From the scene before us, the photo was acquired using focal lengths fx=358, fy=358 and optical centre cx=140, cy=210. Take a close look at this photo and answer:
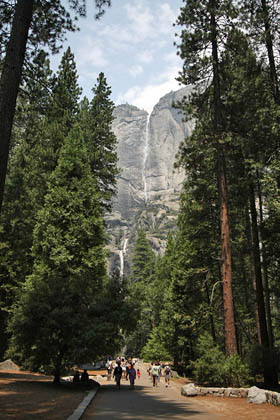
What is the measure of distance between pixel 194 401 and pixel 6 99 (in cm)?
1104

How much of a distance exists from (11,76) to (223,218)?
32.7ft

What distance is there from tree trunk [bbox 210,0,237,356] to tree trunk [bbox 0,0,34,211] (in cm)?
866

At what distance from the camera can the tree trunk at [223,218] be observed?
13.5 m

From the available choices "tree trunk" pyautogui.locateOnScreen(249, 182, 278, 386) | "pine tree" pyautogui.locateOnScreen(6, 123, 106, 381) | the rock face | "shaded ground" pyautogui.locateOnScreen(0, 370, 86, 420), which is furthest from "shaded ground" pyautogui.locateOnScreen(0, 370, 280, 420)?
the rock face

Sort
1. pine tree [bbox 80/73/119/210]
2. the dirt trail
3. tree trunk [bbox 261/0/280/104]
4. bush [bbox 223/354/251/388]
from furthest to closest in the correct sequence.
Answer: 1. pine tree [bbox 80/73/119/210]
2. tree trunk [bbox 261/0/280/104]
3. bush [bbox 223/354/251/388]
4. the dirt trail

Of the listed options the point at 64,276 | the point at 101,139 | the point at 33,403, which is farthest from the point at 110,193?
the point at 33,403

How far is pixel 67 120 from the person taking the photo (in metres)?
27.7

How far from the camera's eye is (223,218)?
14883 mm

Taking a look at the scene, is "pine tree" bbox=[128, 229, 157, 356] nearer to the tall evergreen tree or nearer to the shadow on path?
the shadow on path

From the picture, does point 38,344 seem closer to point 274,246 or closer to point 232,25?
point 274,246

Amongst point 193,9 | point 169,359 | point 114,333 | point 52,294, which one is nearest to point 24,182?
point 52,294

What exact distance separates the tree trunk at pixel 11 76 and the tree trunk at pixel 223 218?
866cm

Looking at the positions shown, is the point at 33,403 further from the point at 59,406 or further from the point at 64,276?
the point at 64,276

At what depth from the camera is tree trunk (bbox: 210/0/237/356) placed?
13453 mm
